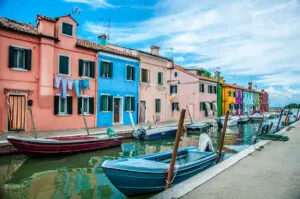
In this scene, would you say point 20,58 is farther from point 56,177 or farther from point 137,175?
point 137,175

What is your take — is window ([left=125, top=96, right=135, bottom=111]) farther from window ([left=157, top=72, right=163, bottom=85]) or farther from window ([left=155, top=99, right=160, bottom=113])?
window ([left=157, top=72, right=163, bottom=85])

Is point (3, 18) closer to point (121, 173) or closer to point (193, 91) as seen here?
point (121, 173)

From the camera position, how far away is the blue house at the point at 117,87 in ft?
62.8

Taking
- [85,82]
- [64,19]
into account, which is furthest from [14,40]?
[85,82]

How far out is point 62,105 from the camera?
16.3 m

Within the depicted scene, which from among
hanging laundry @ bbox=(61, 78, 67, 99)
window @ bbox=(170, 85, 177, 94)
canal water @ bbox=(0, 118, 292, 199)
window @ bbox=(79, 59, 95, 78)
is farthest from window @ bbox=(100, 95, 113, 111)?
window @ bbox=(170, 85, 177, 94)

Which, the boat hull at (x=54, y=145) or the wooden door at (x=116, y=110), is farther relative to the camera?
the wooden door at (x=116, y=110)

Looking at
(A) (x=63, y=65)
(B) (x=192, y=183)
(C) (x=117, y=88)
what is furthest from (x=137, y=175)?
(C) (x=117, y=88)

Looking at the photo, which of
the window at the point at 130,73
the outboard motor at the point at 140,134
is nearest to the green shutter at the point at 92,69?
the window at the point at 130,73

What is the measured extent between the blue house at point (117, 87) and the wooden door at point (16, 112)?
5.74 m

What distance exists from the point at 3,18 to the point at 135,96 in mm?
11968

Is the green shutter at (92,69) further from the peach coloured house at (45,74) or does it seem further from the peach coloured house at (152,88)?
the peach coloured house at (152,88)

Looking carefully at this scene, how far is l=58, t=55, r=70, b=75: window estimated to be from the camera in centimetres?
1624

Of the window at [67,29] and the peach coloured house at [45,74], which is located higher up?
the window at [67,29]
